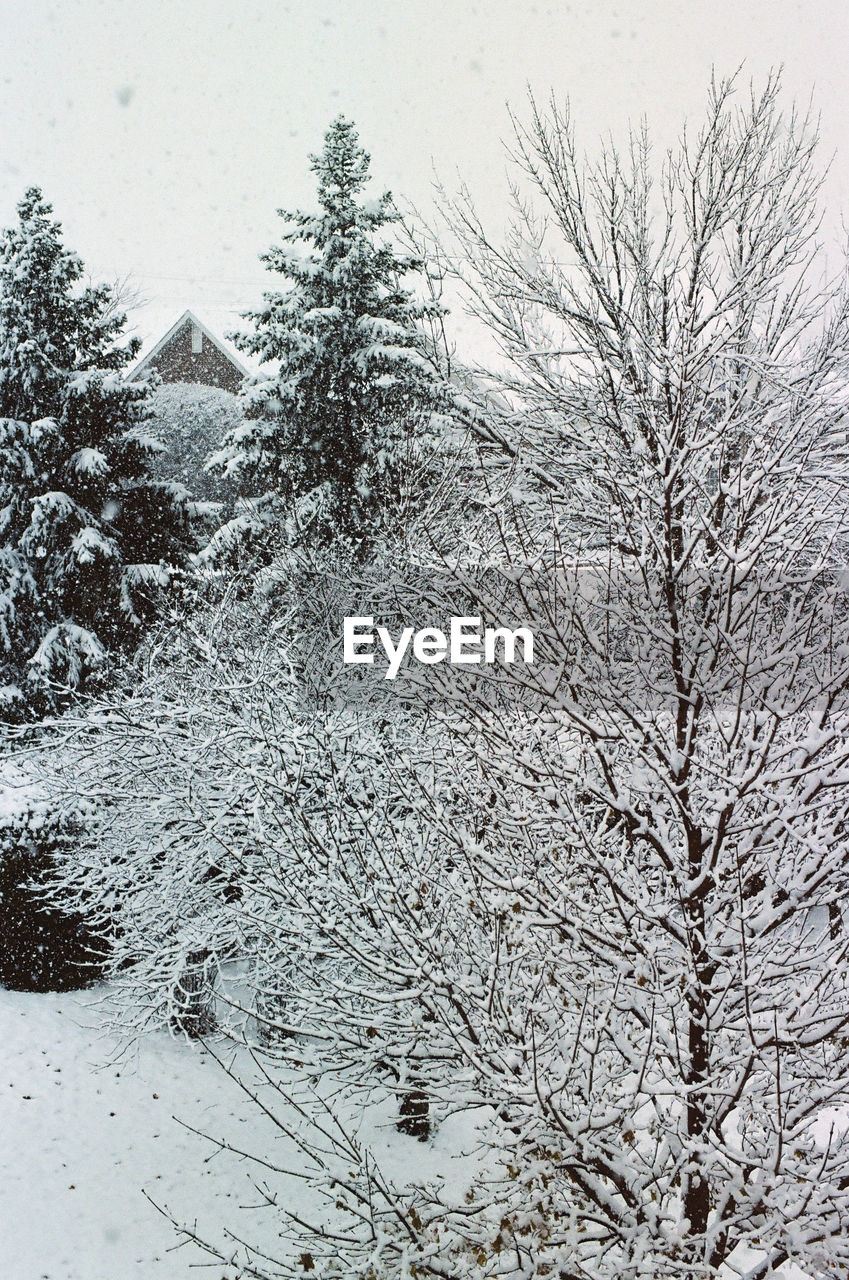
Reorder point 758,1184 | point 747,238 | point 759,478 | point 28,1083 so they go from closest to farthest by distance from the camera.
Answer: point 758,1184
point 759,478
point 747,238
point 28,1083

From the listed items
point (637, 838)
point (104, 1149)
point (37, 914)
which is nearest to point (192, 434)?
point (37, 914)

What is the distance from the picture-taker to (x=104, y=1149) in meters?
7.92

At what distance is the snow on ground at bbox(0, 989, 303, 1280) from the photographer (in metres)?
6.73

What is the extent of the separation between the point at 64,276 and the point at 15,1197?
1306 cm

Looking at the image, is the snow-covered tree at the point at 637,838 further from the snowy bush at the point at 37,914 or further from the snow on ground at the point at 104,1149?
the snowy bush at the point at 37,914

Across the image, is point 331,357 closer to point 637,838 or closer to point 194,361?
point 637,838

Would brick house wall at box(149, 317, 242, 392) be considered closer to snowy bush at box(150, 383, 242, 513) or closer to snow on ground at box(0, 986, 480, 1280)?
snowy bush at box(150, 383, 242, 513)

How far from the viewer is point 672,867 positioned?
3879mm

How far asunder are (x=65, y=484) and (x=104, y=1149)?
10114 mm

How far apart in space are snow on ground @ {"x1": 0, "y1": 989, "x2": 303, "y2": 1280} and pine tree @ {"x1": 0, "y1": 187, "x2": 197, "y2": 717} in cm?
579

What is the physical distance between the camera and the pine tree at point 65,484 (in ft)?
45.5

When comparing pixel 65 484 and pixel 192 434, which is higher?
pixel 192 434

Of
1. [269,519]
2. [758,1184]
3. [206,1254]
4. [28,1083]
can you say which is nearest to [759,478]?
[758,1184]

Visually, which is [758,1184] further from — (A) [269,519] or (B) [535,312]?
(A) [269,519]
